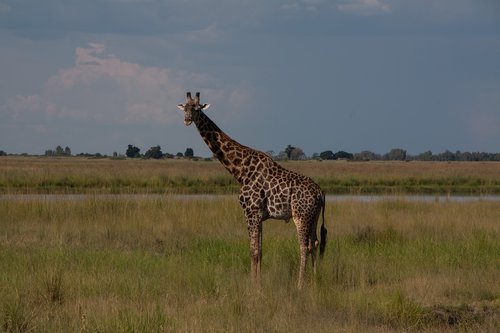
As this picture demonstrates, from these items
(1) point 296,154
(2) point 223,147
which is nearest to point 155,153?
(1) point 296,154

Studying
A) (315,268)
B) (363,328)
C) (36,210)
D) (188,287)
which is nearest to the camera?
(363,328)

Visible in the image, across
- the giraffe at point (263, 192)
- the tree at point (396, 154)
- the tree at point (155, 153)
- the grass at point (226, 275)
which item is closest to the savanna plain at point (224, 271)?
the grass at point (226, 275)

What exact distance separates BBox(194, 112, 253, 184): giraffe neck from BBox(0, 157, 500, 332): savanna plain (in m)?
1.43

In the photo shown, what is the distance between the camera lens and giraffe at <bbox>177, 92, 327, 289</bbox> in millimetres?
10398

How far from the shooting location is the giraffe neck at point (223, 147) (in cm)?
1120

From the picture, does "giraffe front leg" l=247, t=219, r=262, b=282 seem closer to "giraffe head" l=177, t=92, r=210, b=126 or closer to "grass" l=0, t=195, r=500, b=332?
"grass" l=0, t=195, r=500, b=332

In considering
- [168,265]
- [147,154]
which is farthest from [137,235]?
[147,154]

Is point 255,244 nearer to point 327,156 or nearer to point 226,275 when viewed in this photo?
point 226,275

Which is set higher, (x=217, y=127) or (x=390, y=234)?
(x=217, y=127)

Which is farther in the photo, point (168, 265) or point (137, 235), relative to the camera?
point (137, 235)

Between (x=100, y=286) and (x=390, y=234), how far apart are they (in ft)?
23.4

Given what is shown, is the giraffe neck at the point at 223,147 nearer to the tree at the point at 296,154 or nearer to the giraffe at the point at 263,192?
the giraffe at the point at 263,192

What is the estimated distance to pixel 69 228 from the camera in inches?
637

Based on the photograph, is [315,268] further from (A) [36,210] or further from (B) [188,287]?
(A) [36,210]
